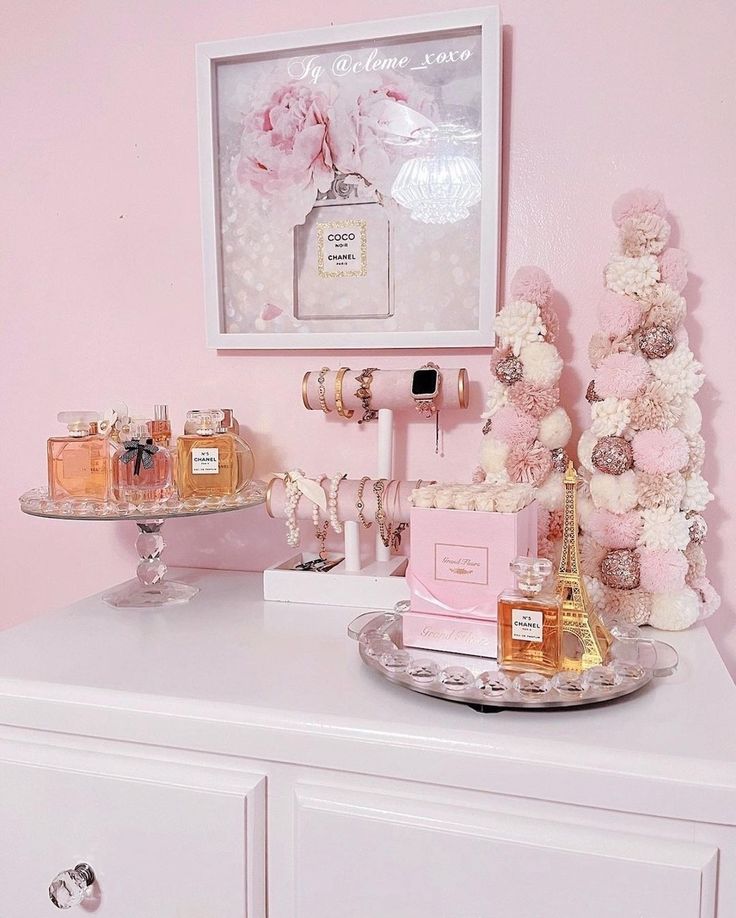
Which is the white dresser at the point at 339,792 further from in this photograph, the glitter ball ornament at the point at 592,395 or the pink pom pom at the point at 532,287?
the pink pom pom at the point at 532,287

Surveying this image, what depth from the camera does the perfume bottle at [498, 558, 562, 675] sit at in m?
0.85

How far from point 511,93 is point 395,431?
0.51 m

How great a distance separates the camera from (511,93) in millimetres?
1211

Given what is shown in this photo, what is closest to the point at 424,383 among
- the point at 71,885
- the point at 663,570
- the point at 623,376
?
the point at 623,376

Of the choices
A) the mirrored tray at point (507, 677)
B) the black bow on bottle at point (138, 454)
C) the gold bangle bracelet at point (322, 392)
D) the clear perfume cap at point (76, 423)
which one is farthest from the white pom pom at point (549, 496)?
the clear perfume cap at point (76, 423)

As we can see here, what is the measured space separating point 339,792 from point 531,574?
0.92 ft

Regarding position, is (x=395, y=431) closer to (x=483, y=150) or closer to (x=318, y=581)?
(x=318, y=581)

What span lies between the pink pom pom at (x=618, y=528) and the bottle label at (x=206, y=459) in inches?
20.7

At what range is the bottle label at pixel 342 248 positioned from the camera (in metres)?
1.27

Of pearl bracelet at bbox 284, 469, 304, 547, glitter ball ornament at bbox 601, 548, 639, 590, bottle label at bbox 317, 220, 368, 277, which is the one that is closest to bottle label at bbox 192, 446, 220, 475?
pearl bracelet at bbox 284, 469, 304, 547

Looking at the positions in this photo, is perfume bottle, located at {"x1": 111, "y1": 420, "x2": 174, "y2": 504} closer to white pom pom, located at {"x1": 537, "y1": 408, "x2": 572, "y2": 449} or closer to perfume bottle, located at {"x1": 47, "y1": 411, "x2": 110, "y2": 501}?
perfume bottle, located at {"x1": 47, "y1": 411, "x2": 110, "y2": 501}

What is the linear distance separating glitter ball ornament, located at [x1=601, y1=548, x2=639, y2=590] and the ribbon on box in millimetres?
235

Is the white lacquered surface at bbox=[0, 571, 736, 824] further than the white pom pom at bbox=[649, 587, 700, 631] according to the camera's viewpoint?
No

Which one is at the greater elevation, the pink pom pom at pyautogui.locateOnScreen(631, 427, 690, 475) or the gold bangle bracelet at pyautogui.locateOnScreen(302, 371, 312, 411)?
the gold bangle bracelet at pyautogui.locateOnScreen(302, 371, 312, 411)
